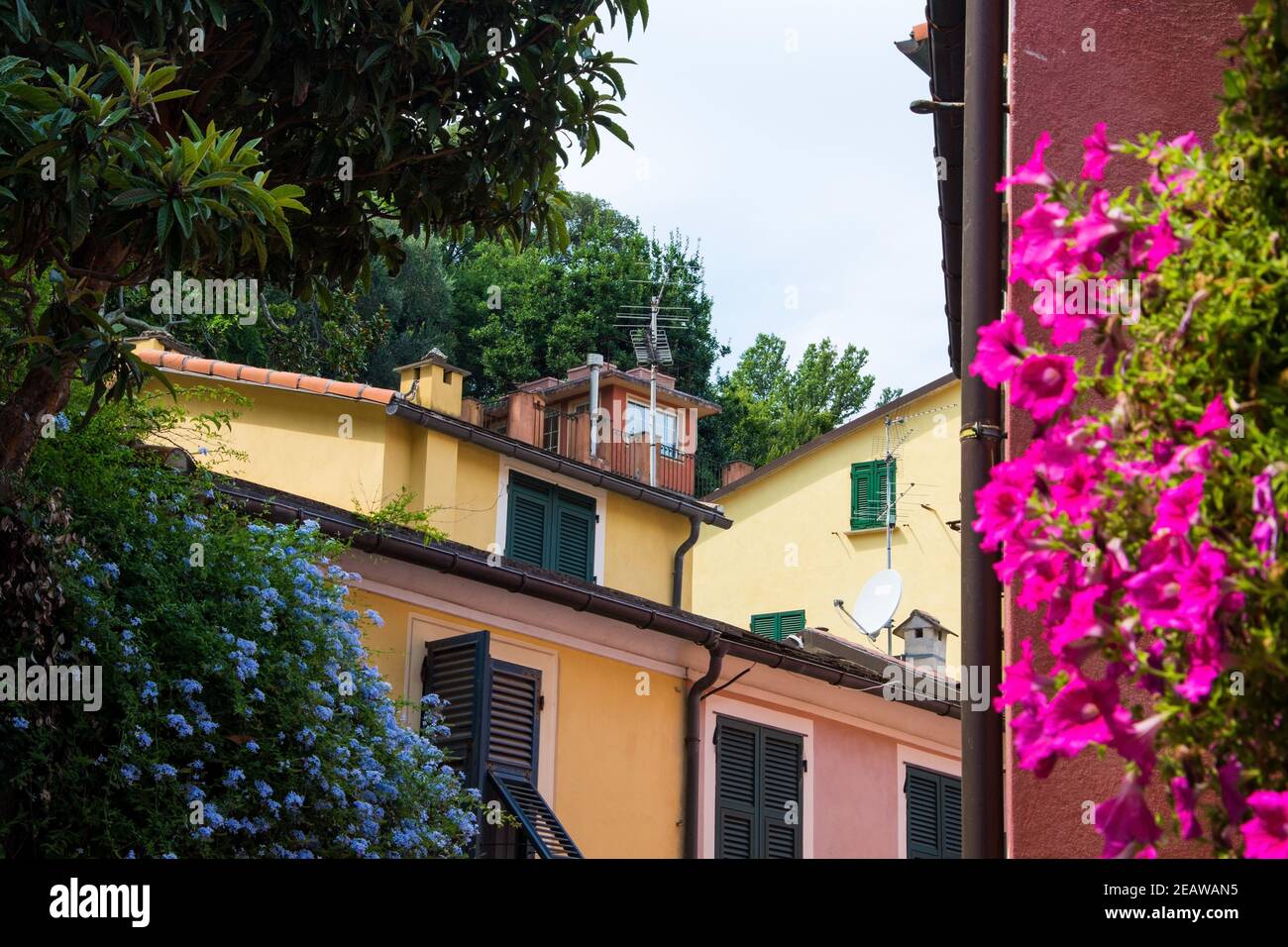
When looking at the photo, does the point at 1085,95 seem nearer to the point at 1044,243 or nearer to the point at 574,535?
the point at 1044,243

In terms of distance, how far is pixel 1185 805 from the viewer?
2271 millimetres

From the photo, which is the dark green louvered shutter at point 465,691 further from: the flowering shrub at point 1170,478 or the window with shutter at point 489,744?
the flowering shrub at point 1170,478

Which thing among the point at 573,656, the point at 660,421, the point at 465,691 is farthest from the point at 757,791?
the point at 660,421

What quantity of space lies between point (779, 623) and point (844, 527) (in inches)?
76.9

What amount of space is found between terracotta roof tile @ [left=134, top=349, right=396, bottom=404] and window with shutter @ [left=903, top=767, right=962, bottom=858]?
6.96m

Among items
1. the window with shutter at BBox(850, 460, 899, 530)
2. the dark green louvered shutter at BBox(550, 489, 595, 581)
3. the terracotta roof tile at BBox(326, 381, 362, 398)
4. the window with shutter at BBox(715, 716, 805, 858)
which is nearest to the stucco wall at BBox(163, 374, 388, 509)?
the terracotta roof tile at BBox(326, 381, 362, 398)

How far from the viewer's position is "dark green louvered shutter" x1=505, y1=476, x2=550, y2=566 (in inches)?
733

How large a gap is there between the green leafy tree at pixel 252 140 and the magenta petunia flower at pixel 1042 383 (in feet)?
14.1

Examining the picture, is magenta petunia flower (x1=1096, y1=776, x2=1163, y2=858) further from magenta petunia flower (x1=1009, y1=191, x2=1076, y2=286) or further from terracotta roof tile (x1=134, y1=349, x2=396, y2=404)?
terracotta roof tile (x1=134, y1=349, x2=396, y2=404)

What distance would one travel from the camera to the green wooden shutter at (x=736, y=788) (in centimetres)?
1520

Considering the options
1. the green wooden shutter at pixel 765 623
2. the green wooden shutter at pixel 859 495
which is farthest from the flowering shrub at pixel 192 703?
the green wooden shutter at pixel 859 495
